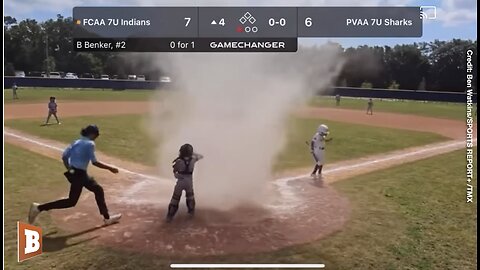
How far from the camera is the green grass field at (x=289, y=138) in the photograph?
14.3m

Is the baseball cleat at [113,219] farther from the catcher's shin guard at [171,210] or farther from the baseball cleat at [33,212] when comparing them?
the baseball cleat at [33,212]

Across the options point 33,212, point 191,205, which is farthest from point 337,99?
point 33,212

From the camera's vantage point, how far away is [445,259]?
6.46 metres

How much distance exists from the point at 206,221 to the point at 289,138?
10.8 meters

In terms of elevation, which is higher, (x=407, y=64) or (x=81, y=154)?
(x=407, y=64)

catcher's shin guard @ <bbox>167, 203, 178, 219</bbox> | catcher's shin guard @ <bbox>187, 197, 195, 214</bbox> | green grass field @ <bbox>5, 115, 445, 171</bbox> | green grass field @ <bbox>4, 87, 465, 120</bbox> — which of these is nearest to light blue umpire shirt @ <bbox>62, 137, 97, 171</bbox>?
catcher's shin guard @ <bbox>167, 203, 178, 219</bbox>

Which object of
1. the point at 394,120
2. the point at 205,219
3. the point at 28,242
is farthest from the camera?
the point at 394,120

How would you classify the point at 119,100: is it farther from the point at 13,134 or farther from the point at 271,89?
the point at 271,89

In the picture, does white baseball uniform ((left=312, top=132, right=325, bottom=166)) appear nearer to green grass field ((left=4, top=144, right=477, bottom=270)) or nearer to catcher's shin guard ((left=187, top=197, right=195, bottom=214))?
green grass field ((left=4, top=144, right=477, bottom=270))

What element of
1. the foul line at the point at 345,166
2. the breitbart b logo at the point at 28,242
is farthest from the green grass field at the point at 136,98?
the breitbart b logo at the point at 28,242

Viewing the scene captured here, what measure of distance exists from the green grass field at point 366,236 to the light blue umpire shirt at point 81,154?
1206 millimetres

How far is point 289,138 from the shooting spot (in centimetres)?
1798

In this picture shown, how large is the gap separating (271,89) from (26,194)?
19.3ft
